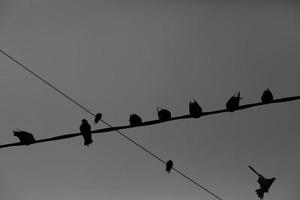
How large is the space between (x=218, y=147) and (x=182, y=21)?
0.33m

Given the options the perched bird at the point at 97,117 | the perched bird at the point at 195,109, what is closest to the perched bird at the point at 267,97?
the perched bird at the point at 195,109

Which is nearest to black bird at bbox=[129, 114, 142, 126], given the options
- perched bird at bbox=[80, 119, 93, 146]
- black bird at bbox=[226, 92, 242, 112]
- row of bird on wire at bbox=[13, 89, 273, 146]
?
row of bird on wire at bbox=[13, 89, 273, 146]

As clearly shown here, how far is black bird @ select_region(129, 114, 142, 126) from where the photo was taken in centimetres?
93

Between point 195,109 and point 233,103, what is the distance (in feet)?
0.31

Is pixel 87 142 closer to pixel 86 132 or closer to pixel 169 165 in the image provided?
pixel 86 132

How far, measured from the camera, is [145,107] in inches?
37.2

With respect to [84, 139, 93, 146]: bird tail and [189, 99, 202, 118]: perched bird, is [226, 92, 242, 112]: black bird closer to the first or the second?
[189, 99, 202, 118]: perched bird

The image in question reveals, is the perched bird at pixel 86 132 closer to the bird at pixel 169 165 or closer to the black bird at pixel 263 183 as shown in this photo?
the bird at pixel 169 165

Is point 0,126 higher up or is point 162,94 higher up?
point 162,94

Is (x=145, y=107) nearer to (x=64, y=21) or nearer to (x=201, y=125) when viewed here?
(x=201, y=125)

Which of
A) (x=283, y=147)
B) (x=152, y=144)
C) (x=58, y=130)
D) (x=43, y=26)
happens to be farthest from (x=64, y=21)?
(x=283, y=147)

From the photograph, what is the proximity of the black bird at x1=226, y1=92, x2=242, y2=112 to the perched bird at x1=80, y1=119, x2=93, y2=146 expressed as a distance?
1.12 ft

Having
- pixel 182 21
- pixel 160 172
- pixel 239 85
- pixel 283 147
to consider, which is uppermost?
pixel 182 21

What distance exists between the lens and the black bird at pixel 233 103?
93 cm
